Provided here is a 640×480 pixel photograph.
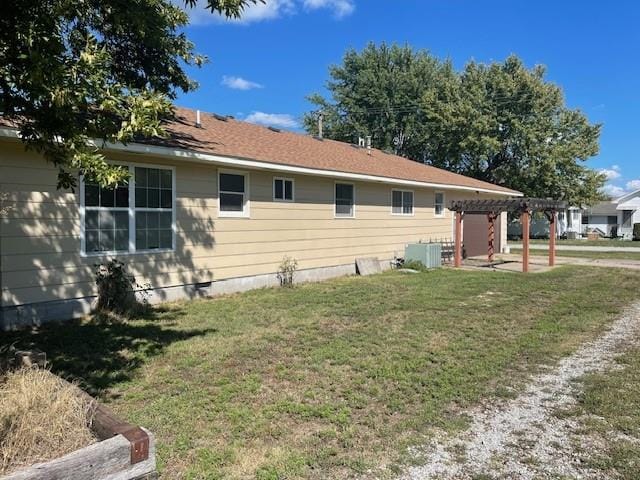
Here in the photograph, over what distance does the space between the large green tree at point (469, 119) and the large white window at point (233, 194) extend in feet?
81.5

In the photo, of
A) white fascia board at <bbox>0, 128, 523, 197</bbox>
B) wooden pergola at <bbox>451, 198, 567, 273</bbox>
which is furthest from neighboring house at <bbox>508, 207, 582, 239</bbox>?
white fascia board at <bbox>0, 128, 523, 197</bbox>

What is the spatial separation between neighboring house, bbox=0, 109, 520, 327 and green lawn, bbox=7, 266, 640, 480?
761 mm

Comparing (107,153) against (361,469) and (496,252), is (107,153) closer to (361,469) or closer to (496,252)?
(361,469)

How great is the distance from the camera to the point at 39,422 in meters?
2.77

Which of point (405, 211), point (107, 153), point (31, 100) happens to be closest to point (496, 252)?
point (405, 211)

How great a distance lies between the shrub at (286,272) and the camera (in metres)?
11.1

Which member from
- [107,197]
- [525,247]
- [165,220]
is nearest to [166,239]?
[165,220]

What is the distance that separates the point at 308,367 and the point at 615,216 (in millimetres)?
47562

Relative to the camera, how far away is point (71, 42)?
4.84 meters

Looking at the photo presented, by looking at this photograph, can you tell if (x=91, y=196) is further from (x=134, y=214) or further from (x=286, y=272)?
(x=286, y=272)

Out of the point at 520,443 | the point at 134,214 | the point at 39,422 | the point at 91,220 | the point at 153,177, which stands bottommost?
the point at 520,443

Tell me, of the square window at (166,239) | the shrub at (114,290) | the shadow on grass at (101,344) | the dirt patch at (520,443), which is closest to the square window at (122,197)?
the square window at (166,239)

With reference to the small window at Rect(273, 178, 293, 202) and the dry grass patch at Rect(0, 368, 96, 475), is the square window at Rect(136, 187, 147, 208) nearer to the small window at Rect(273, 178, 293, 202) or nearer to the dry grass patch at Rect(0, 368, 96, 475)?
the small window at Rect(273, 178, 293, 202)

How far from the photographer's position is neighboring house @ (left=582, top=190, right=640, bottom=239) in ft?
141
